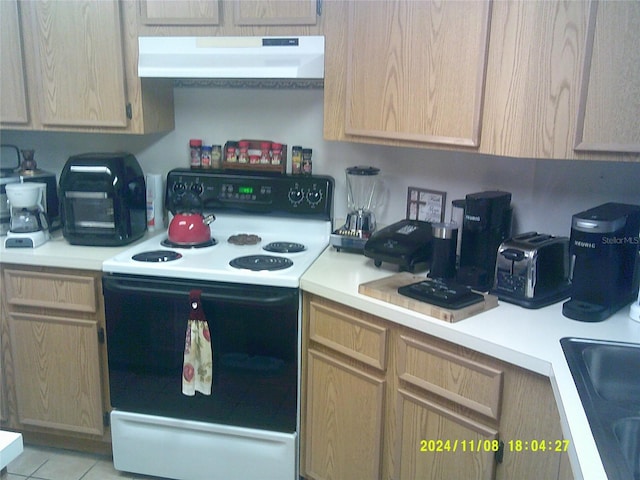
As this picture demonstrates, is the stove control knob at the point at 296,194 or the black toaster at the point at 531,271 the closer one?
the black toaster at the point at 531,271

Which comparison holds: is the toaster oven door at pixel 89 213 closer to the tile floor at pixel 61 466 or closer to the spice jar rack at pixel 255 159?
the spice jar rack at pixel 255 159

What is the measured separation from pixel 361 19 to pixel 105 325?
146 centimetres

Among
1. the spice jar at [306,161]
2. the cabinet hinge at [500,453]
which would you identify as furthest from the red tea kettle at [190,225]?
the cabinet hinge at [500,453]

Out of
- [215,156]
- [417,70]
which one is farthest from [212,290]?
[417,70]

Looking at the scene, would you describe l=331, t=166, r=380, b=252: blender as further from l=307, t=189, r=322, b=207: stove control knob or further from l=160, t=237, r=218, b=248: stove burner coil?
l=160, t=237, r=218, b=248: stove burner coil

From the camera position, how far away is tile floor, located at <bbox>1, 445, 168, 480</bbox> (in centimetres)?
221

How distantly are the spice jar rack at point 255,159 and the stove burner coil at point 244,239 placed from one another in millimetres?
297

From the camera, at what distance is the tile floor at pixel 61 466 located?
2.21 metres

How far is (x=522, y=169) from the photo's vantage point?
1969 mm

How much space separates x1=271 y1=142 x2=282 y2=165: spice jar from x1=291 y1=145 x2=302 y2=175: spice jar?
0.19ft

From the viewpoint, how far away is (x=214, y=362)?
1982 millimetres

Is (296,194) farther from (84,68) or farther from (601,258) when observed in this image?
(601,258)

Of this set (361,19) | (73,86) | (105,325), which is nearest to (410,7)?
(361,19)

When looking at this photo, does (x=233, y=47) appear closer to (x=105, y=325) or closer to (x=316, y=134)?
(x=316, y=134)
